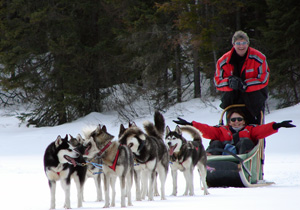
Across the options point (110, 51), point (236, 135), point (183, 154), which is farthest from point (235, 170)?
point (110, 51)

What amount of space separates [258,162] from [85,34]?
16610 mm

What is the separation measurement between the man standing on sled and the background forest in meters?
10.7

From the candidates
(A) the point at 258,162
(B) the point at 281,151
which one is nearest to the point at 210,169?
(A) the point at 258,162

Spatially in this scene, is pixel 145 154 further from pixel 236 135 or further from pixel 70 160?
pixel 236 135

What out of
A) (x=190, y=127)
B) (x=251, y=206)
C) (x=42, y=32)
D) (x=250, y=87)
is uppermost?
(x=42, y=32)

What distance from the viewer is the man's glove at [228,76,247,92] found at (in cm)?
732

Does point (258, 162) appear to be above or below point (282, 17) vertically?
below

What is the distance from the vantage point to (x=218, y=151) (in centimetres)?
709

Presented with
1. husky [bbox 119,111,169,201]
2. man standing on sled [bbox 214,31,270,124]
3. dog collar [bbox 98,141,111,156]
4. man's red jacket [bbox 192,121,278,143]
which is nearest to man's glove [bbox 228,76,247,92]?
man standing on sled [bbox 214,31,270,124]

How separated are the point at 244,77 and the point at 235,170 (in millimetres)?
1595

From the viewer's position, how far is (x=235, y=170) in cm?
676

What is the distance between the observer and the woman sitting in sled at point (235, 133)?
276 inches

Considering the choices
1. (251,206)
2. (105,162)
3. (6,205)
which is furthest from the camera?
(6,205)

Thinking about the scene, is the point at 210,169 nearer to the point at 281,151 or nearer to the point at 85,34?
the point at 281,151
